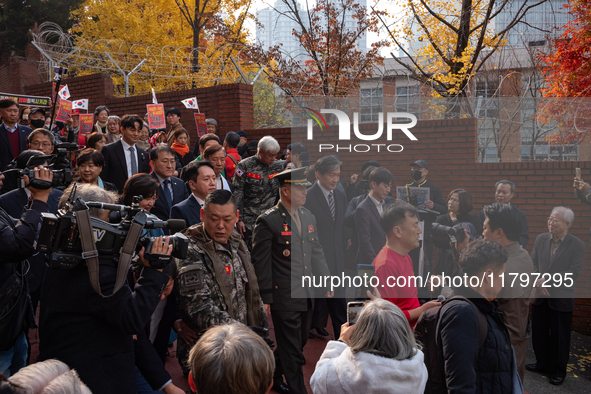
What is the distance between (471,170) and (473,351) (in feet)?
7.68

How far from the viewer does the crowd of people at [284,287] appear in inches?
88.0

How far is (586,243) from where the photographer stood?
4918mm

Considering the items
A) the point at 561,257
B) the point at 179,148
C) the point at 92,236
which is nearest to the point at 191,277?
the point at 92,236

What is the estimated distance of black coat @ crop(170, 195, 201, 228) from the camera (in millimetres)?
4156

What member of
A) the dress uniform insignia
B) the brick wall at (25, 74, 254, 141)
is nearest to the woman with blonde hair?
the dress uniform insignia

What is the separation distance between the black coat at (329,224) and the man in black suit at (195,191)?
0.94m

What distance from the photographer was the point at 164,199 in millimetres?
4945

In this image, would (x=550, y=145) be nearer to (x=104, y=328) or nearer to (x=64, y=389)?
(x=104, y=328)

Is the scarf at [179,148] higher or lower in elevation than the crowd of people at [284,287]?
higher

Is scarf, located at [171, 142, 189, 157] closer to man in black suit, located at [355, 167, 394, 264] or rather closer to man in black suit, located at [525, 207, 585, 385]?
man in black suit, located at [355, 167, 394, 264]

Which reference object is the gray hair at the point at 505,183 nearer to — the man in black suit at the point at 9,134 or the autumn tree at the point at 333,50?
the man in black suit at the point at 9,134

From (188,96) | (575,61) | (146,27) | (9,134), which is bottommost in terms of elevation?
(9,134)

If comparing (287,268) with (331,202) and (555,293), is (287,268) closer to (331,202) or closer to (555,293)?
(331,202)

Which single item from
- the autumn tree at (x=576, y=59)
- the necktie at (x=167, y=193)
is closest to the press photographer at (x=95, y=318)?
the necktie at (x=167, y=193)
